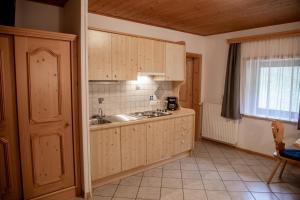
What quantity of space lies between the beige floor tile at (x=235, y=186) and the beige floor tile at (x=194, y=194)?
1.34 feet

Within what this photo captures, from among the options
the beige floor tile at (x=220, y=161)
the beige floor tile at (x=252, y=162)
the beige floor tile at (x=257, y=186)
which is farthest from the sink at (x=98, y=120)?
the beige floor tile at (x=252, y=162)

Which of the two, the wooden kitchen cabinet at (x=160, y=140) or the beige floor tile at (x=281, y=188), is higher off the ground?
the wooden kitchen cabinet at (x=160, y=140)

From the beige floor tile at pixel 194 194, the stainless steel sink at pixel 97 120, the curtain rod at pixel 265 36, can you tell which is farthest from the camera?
the curtain rod at pixel 265 36

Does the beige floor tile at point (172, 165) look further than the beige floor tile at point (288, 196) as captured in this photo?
Yes

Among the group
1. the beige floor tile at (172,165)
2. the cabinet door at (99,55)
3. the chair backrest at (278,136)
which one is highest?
the cabinet door at (99,55)

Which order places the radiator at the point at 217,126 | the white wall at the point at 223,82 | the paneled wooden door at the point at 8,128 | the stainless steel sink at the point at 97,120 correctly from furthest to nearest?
the radiator at the point at 217,126
the white wall at the point at 223,82
the stainless steel sink at the point at 97,120
the paneled wooden door at the point at 8,128

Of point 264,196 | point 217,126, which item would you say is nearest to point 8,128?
point 264,196

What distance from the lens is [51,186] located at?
2.42 m

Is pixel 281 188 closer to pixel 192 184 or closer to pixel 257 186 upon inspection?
pixel 257 186

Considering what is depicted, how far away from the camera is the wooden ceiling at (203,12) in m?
2.71

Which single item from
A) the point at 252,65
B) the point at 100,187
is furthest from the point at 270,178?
the point at 100,187

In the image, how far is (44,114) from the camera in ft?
7.54

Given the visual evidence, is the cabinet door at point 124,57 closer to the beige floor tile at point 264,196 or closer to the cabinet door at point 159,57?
the cabinet door at point 159,57

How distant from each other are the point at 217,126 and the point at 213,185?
74.7 inches
